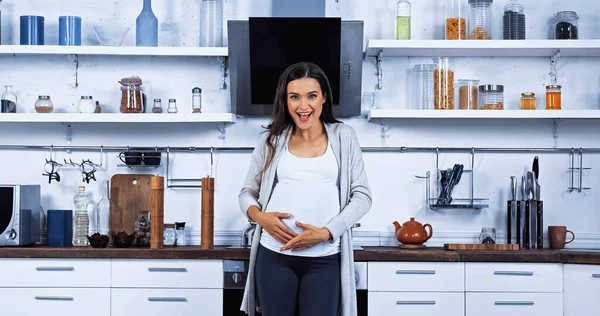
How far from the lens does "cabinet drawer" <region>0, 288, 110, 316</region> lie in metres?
3.43

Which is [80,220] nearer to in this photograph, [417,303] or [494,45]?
[417,303]

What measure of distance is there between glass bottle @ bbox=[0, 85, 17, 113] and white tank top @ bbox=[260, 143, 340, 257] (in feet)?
6.37

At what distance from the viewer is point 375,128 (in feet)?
13.1

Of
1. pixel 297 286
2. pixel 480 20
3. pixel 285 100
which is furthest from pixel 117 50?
pixel 297 286

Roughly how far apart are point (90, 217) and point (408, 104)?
1736mm

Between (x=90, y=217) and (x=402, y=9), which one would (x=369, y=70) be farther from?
(x=90, y=217)

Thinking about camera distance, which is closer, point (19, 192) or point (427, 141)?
point (19, 192)

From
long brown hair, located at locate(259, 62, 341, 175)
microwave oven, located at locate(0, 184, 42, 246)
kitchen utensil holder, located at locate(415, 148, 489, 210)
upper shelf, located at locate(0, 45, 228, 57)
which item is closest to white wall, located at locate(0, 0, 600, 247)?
kitchen utensil holder, located at locate(415, 148, 489, 210)

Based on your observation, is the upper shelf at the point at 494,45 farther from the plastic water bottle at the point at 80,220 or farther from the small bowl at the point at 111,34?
the plastic water bottle at the point at 80,220

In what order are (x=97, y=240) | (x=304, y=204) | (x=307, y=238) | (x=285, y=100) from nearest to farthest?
(x=307, y=238), (x=304, y=204), (x=285, y=100), (x=97, y=240)

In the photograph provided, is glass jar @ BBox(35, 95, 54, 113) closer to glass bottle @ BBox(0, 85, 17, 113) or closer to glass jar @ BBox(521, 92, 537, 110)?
glass bottle @ BBox(0, 85, 17, 113)

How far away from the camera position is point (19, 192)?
3.64 metres

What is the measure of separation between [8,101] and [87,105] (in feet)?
1.39

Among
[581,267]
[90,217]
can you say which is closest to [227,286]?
[90,217]
